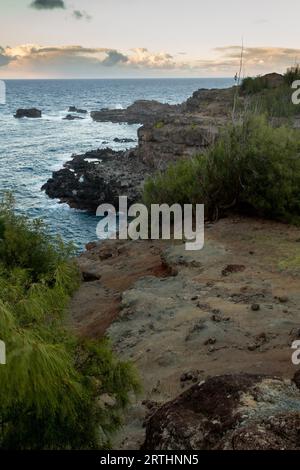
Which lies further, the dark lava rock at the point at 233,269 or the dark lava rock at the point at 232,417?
the dark lava rock at the point at 233,269

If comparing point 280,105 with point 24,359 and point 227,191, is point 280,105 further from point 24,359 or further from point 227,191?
point 24,359

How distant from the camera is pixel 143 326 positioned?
428 inches

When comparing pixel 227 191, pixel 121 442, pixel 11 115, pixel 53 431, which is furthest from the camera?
pixel 11 115

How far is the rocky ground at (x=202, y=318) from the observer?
5.56 metres

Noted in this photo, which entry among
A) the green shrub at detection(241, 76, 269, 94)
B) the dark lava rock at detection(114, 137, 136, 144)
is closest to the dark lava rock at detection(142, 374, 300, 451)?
the green shrub at detection(241, 76, 269, 94)

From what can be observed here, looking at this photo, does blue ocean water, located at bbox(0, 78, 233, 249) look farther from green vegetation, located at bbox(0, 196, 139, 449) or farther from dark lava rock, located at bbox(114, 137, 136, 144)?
green vegetation, located at bbox(0, 196, 139, 449)

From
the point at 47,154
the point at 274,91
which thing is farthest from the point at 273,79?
the point at 47,154

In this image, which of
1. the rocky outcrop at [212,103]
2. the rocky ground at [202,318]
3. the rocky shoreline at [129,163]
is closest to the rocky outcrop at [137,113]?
the rocky outcrop at [212,103]

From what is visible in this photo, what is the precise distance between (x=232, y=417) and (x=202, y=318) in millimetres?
5300

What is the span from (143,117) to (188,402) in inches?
3694


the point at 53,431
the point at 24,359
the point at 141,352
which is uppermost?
the point at 24,359

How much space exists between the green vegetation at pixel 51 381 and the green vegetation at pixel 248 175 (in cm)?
1121

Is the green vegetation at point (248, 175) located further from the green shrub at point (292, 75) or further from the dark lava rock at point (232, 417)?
the green shrub at point (292, 75)
